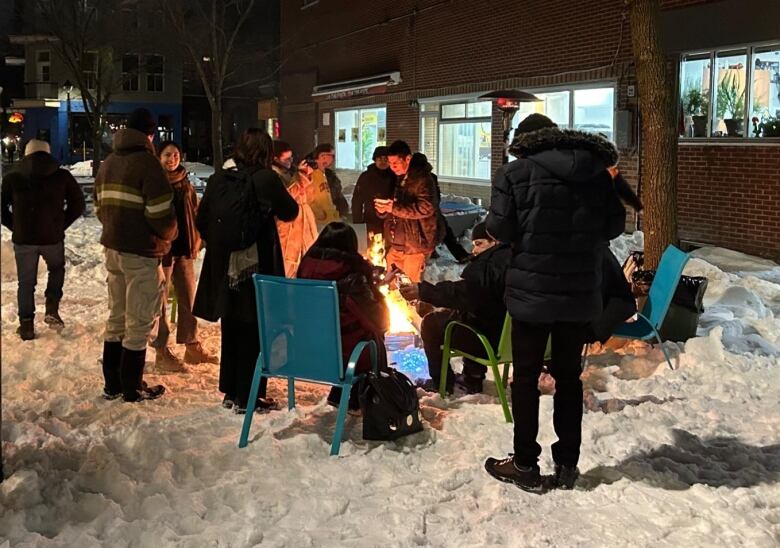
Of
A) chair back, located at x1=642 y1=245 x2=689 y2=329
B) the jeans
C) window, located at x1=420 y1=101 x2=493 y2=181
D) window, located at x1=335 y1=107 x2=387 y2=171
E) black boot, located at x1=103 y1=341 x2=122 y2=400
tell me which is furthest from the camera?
window, located at x1=335 y1=107 x2=387 y2=171

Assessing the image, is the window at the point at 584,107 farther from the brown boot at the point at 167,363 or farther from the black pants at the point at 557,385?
the black pants at the point at 557,385

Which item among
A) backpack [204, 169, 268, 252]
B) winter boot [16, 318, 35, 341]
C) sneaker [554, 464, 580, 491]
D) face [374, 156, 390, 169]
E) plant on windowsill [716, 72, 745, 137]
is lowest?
sneaker [554, 464, 580, 491]

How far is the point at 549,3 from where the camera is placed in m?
16.1

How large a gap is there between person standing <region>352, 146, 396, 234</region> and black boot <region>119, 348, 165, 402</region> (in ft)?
12.3

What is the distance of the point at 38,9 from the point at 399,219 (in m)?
21.5

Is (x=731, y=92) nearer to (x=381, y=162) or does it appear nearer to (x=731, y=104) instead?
(x=731, y=104)

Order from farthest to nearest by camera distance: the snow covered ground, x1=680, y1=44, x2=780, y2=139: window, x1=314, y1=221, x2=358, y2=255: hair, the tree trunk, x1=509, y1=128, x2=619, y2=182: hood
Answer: x1=680, y1=44, x2=780, y2=139: window
the tree trunk
x1=314, y1=221, x2=358, y2=255: hair
x1=509, y1=128, x2=619, y2=182: hood
the snow covered ground

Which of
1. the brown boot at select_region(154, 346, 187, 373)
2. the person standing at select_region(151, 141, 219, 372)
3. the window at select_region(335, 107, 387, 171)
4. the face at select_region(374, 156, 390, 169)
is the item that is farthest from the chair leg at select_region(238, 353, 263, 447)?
the window at select_region(335, 107, 387, 171)

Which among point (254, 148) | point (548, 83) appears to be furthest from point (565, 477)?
point (548, 83)

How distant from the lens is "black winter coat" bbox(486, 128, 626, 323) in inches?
149

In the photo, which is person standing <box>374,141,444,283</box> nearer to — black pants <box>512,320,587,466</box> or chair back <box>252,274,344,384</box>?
chair back <box>252,274,344,384</box>

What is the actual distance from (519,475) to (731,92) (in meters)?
10.2

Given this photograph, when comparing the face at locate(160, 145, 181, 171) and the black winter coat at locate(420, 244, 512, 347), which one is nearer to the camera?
the black winter coat at locate(420, 244, 512, 347)

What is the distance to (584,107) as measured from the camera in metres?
15.8
